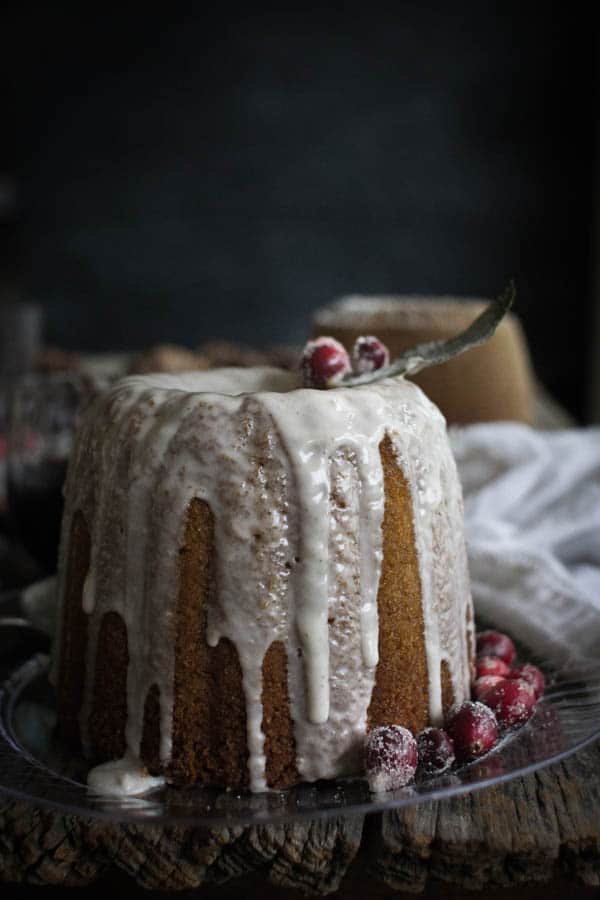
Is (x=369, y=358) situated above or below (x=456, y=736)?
above

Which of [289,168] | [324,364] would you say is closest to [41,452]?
[324,364]

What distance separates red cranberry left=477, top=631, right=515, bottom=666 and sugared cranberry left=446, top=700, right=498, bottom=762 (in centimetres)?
19

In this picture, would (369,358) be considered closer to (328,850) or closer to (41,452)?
(328,850)

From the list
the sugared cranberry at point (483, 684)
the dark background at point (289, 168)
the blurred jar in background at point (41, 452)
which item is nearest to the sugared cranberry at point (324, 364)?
the sugared cranberry at point (483, 684)

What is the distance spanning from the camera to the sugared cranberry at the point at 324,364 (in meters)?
1.09

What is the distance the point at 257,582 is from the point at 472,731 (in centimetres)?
24

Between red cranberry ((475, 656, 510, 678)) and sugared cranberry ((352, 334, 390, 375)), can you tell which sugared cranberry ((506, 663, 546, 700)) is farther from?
sugared cranberry ((352, 334, 390, 375))

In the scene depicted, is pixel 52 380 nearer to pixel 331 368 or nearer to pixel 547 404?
pixel 331 368

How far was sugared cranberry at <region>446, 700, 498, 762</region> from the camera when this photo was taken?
0.96 metres

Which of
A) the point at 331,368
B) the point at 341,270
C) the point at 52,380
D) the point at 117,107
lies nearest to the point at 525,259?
the point at 341,270

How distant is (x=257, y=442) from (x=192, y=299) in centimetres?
443

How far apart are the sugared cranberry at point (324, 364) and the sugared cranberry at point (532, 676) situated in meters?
0.36

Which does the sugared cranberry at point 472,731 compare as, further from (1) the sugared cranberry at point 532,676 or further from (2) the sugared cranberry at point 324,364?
(2) the sugared cranberry at point 324,364

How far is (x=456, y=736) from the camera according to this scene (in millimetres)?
978
